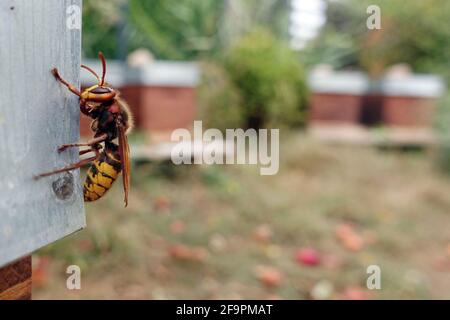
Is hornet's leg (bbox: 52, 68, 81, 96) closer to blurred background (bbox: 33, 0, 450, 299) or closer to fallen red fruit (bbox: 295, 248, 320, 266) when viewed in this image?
blurred background (bbox: 33, 0, 450, 299)

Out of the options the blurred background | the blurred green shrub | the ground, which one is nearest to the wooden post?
the blurred background

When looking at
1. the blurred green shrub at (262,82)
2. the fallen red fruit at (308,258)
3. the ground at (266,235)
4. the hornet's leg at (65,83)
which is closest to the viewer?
the hornet's leg at (65,83)

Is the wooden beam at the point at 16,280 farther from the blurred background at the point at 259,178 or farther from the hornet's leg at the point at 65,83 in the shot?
the blurred background at the point at 259,178

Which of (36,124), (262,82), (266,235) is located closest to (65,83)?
(36,124)

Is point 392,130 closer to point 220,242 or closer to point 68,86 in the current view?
point 220,242

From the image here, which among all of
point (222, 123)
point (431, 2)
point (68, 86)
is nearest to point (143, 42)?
point (222, 123)

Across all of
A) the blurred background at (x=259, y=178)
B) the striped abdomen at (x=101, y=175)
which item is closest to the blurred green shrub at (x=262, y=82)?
the blurred background at (x=259, y=178)

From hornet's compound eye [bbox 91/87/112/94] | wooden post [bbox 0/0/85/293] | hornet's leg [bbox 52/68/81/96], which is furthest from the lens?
hornet's compound eye [bbox 91/87/112/94]

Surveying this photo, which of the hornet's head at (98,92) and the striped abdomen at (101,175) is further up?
the hornet's head at (98,92)
